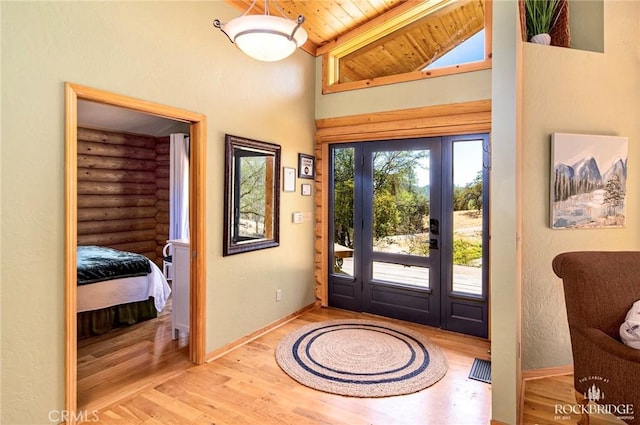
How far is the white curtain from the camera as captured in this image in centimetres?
539

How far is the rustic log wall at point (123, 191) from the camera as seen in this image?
5.22 metres

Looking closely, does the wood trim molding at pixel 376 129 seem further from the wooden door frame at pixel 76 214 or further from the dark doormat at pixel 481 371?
the dark doormat at pixel 481 371

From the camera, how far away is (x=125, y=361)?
3.04 metres

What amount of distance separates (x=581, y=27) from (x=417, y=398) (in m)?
3.40

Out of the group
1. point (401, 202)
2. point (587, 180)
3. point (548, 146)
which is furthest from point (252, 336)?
point (587, 180)

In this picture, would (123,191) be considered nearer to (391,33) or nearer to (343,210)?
(343,210)

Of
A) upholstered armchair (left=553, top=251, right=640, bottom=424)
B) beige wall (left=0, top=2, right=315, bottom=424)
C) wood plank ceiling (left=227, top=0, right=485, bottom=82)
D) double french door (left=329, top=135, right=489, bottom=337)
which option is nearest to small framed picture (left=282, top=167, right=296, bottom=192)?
beige wall (left=0, top=2, right=315, bottom=424)

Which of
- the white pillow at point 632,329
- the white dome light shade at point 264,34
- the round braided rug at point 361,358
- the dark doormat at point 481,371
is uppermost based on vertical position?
the white dome light shade at point 264,34

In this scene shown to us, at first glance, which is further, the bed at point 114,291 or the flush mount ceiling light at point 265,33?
the bed at point 114,291

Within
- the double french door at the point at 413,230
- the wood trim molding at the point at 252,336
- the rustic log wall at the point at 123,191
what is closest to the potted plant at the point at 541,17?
the double french door at the point at 413,230

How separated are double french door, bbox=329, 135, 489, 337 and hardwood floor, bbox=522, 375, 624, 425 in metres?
0.87

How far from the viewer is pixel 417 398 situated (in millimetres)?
2545

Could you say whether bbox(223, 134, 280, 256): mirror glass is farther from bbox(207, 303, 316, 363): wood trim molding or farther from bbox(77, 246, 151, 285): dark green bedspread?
bbox(77, 246, 151, 285): dark green bedspread

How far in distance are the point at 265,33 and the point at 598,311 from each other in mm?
2426
